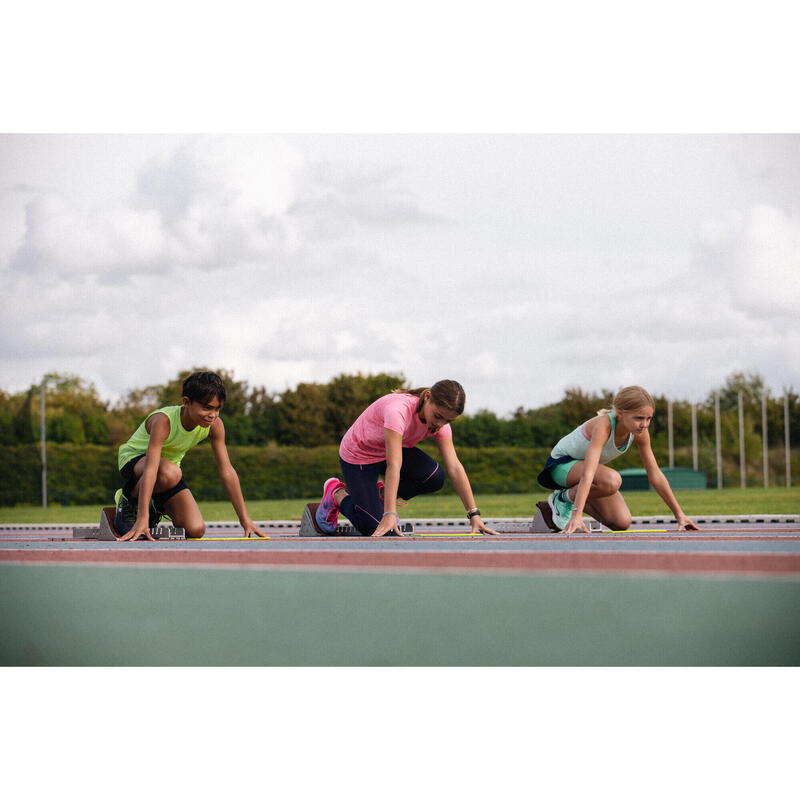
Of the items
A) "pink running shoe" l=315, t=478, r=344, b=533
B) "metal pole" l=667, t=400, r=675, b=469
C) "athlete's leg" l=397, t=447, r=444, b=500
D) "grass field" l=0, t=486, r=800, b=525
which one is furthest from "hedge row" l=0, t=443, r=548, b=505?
"athlete's leg" l=397, t=447, r=444, b=500

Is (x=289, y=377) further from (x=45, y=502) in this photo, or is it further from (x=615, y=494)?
(x=615, y=494)

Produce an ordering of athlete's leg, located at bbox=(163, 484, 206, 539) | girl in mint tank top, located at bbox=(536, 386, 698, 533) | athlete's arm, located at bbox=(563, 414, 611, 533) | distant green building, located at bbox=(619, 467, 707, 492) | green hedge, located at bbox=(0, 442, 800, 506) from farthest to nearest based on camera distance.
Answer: distant green building, located at bbox=(619, 467, 707, 492) < green hedge, located at bbox=(0, 442, 800, 506) < athlete's leg, located at bbox=(163, 484, 206, 539) < girl in mint tank top, located at bbox=(536, 386, 698, 533) < athlete's arm, located at bbox=(563, 414, 611, 533)

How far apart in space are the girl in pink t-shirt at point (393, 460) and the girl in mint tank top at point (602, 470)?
0.70 metres

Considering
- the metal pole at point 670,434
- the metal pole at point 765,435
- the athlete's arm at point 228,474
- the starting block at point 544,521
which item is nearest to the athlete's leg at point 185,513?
the athlete's arm at point 228,474

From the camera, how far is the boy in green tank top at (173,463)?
4898 mm

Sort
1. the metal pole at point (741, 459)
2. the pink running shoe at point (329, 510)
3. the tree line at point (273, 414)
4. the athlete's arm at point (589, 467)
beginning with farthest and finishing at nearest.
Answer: the metal pole at point (741, 459), the tree line at point (273, 414), the pink running shoe at point (329, 510), the athlete's arm at point (589, 467)

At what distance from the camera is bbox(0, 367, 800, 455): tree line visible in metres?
25.3

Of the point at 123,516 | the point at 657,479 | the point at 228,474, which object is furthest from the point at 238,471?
the point at 657,479

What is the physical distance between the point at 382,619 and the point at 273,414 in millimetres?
24919

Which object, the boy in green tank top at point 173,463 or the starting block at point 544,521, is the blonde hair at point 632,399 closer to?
the starting block at point 544,521

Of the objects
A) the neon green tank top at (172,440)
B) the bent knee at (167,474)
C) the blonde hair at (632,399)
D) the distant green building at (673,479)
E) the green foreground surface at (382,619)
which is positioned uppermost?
the blonde hair at (632,399)

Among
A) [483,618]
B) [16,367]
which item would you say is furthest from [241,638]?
[16,367]

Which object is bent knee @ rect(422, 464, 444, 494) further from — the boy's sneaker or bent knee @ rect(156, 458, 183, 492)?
the boy's sneaker

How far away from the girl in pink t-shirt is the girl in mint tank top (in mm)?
703
